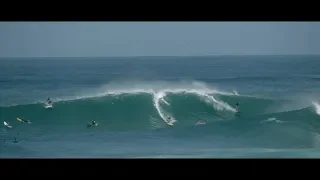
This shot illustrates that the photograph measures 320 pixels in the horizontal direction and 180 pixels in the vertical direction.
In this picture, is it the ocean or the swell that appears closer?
the ocean

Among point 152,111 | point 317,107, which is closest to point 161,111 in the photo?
point 152,111

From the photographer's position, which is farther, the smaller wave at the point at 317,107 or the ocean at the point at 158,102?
the smaller wave at the point at 317,107

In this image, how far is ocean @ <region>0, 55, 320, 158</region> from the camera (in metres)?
5.40

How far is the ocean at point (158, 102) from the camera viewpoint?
17.7 ft

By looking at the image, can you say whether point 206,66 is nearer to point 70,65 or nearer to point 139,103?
point 139,103

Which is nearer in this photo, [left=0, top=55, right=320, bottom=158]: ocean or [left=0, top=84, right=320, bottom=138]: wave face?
[left=0, top=55, right=320, bottom=158]: ocean

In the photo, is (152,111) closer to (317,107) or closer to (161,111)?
(161,111)

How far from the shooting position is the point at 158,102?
5.96 meters

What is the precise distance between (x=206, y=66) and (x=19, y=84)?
108 inches

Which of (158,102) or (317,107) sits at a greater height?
(158,102)

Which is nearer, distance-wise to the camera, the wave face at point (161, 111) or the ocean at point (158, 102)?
the ocean at point (158, 102)

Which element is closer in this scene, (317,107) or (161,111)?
(317,107)
